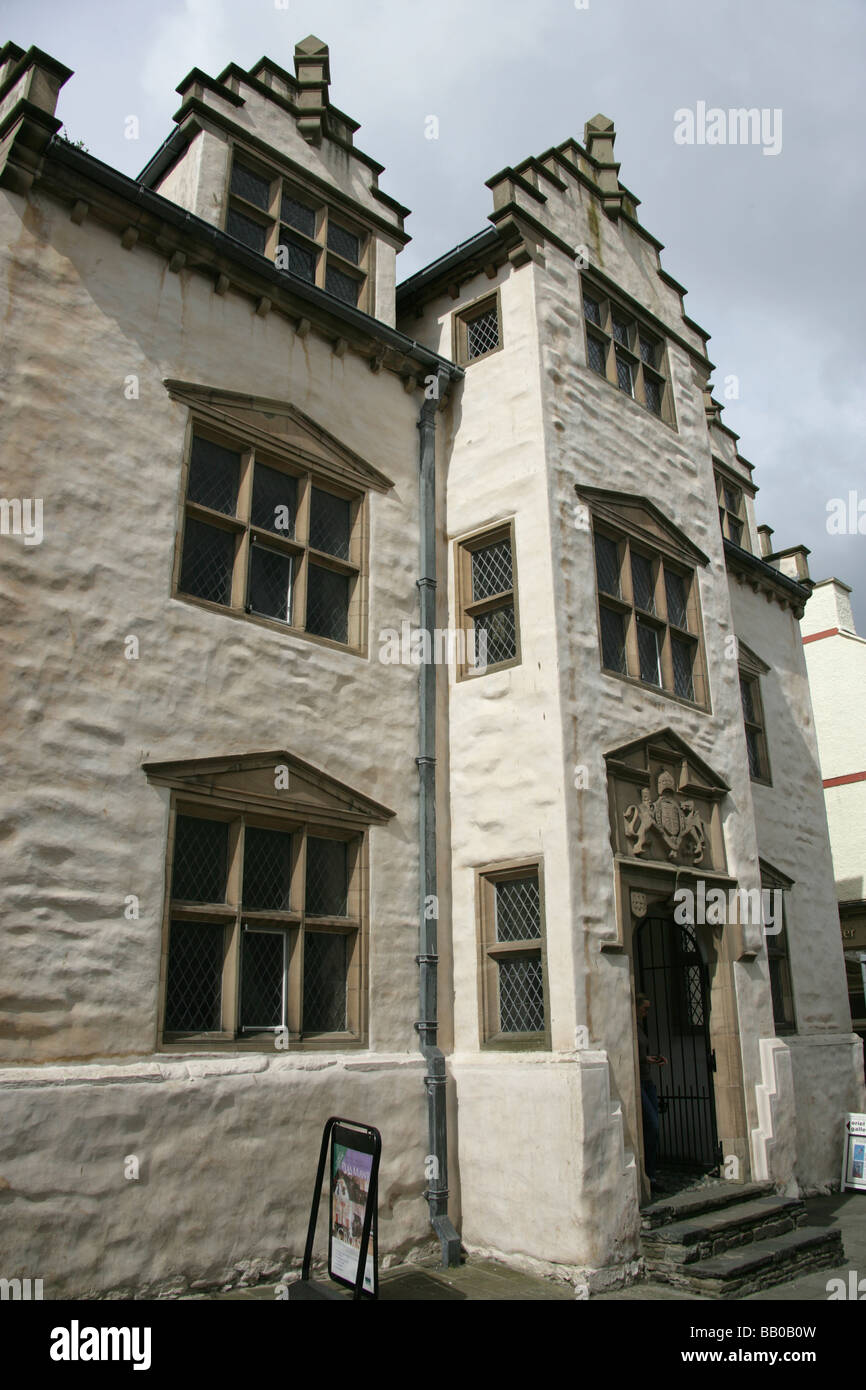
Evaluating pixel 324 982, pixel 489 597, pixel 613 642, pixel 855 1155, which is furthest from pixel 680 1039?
pixel 489 597

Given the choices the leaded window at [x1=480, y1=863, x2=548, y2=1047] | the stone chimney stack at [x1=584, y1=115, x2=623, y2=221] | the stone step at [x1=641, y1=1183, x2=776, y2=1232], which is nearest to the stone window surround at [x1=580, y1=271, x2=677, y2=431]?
the stone chimney stack at [x1=584, y1=115, x2=623, y2=221]

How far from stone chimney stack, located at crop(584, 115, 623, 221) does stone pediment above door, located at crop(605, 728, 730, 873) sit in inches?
287

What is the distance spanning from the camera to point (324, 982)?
8883 mm

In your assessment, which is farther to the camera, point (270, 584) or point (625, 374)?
point (625, 374)

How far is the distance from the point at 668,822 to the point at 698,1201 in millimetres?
3495

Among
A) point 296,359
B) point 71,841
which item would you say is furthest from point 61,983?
point 296,359

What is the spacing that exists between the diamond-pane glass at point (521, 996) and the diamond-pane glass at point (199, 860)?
2.89 m

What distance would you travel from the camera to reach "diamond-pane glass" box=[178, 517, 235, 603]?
8.80 m

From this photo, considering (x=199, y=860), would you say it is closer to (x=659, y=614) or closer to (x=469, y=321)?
(x=659, y=614)

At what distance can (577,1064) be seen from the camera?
8617mm

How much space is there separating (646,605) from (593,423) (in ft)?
7.02

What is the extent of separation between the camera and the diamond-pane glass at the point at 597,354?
12.4 meters

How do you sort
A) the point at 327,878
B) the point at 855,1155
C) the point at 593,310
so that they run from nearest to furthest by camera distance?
the point at 327,878
the point at 593,310
the point at 855,1155

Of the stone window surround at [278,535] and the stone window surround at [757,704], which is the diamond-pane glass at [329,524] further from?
the stone window surround at [757,704]
